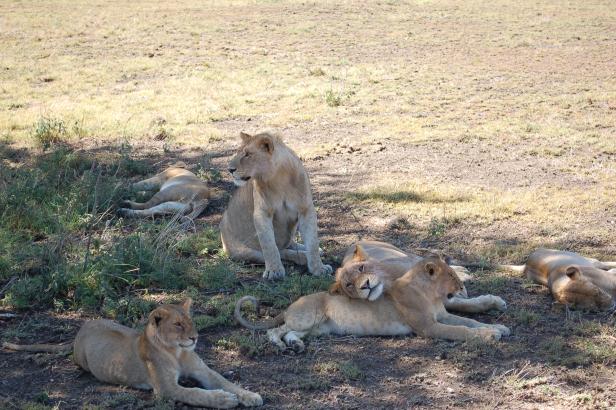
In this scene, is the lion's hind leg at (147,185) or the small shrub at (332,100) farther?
the small shrub at (332,100)

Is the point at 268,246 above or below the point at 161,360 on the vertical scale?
below

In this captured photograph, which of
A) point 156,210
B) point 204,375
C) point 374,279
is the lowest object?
point 156,210

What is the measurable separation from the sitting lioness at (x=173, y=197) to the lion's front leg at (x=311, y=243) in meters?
1.89

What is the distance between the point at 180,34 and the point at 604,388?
57.2ft

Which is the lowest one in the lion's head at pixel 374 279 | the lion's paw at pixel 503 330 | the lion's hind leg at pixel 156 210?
the lion's hind leg at pixel 156 210

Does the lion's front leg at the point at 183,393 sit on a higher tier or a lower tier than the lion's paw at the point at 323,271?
higher

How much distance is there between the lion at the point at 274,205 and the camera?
22.5 feet

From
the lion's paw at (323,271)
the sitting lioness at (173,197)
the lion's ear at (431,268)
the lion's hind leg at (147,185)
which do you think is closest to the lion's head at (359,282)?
the lion's ear at (431,268)

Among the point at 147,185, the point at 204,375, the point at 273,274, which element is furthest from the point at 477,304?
the point at 147,185

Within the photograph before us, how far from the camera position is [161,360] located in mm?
4734

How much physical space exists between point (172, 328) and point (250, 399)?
0.55 metres

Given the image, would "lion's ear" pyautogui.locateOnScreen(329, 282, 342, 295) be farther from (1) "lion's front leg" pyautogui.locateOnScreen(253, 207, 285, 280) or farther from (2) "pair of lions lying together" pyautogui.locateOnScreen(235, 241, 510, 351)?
(1) "lion's front leg" pyautogui.locateOnScreen(253, 207, 285, 280)

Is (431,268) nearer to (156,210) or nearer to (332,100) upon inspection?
(156,210)

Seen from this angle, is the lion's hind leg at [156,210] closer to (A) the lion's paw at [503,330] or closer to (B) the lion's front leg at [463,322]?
(B) the lion's front leg at [463,322]
